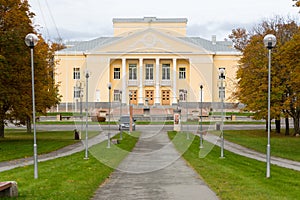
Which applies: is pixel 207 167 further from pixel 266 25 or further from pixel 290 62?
pixel 266 25

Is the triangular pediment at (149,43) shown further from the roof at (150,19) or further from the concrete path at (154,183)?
the concrete path at (154,183)

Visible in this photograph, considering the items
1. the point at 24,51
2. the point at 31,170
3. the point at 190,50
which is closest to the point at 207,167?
the point at 31,170

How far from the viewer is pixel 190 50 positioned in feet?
244

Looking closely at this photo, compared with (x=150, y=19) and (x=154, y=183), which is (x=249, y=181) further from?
(x=150, y=19)

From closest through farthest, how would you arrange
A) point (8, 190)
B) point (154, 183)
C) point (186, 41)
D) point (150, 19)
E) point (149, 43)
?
point (8, 190), point (154, 183), point (186, 41), point (149, 43), point (150, 19)

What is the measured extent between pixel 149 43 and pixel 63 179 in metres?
71.5

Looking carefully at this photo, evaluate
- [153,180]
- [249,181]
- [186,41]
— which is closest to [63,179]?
[153,180]

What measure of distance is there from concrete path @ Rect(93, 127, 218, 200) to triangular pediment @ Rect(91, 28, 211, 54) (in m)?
58.1

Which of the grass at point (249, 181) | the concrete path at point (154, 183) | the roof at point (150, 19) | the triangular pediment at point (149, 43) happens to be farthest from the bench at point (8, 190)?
the roof at point (150, 19)

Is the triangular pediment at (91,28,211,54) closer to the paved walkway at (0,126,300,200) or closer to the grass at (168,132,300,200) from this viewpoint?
the paved walkway at (0,126,300,200)

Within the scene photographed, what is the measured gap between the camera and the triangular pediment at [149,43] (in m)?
76.9

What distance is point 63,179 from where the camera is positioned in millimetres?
13781

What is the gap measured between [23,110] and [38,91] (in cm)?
286

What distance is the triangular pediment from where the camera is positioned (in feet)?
252
